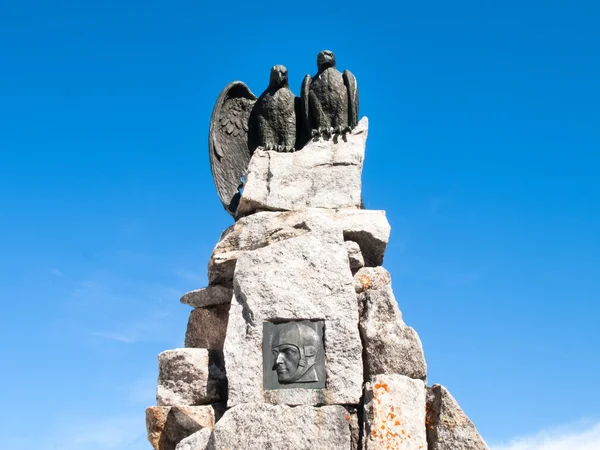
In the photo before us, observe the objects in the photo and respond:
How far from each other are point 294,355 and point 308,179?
6.12ft

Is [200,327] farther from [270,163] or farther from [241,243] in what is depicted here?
[270,163]

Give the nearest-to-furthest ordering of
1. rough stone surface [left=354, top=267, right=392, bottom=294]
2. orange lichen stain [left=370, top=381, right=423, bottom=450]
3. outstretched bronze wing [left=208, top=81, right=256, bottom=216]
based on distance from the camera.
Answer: orange lichen stain [left=370, top=381, right=423, bottom=450], rough stone surface [left=354, top=267, right=392, bottom=294], outstretched bronze wing [left=208, top=81, right=256, bottom=216]

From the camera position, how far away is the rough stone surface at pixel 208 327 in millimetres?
7363

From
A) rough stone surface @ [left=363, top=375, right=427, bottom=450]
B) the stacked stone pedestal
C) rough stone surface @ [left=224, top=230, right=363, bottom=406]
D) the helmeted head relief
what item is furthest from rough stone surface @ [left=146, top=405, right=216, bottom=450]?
rough stone surface @ [left=363, top=375, right=427, bottom=450]

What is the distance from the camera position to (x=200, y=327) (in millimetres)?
7496

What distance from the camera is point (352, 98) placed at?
814 centimetres

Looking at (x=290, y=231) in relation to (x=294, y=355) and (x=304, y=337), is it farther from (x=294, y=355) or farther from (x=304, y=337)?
(x=294, y=355)

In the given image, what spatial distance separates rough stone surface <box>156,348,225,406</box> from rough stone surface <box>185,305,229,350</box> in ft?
1.23

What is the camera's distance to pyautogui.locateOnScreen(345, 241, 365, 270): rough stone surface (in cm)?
709

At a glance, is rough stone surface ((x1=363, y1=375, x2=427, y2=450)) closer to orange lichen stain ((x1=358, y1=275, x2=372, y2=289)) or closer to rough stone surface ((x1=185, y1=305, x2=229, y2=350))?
orange lichen stain ((x1=358, y1=275, x2=372, y2=289))

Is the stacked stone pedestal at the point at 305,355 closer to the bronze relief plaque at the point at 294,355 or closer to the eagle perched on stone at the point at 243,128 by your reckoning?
the bronze relief plaque at the point at 294,355

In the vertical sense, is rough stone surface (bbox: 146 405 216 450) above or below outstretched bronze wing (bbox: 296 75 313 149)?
below

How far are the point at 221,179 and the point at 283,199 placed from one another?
113 cm

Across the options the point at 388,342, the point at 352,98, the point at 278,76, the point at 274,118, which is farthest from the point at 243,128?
the point at 388,342
